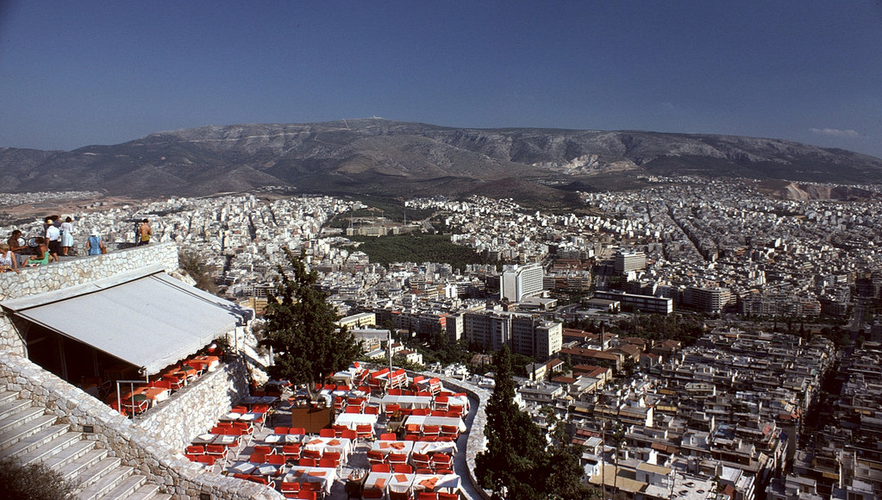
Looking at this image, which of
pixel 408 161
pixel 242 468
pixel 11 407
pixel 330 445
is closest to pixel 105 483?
pixel 11 407

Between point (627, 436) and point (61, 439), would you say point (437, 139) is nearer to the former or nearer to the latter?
point (627, 436)

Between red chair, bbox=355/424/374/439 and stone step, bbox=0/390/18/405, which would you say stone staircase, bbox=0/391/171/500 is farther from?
red chair, bbox=355/424/374/439

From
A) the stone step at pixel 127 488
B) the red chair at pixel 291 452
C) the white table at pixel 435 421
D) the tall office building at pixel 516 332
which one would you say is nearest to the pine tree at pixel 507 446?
the white table at pixel 435 421

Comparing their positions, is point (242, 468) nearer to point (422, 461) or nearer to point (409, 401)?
point (422, 461)

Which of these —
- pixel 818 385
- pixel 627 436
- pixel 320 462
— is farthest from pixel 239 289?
pixel 320 462

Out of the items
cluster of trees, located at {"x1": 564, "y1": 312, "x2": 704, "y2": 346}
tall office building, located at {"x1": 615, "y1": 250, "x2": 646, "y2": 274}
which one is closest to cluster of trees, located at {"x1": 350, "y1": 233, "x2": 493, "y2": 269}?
tall office building, located at {"x1": 615, "y1": 250, "x2": 646, "y2": 274}
